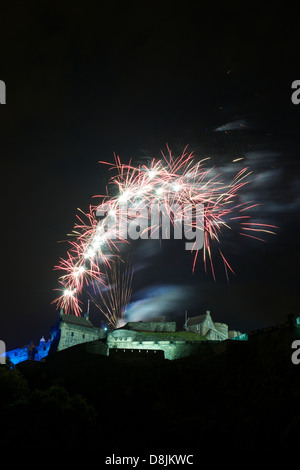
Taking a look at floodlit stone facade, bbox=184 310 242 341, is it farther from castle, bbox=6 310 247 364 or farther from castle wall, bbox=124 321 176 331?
castle wall, bbox=124 321 176 331

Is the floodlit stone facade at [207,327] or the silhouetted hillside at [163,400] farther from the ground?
the floodlit stone facade at [207,327]

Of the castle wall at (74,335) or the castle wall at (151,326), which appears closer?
the castle wall at (74,335)

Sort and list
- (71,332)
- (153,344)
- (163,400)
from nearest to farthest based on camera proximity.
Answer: (163,400)
(153,344)
(71,332)

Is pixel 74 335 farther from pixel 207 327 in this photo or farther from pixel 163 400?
pixel 163 400

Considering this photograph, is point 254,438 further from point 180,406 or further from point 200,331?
Answer: point 200,331

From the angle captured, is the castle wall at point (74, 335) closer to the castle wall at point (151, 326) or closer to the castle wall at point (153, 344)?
the castle wall at point (151, 326)

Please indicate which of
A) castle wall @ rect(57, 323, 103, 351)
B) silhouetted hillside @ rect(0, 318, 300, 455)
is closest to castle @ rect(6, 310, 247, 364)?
castle wall @ rect(57, 323, 103, 351)

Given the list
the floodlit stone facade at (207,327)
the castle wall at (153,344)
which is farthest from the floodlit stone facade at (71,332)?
the floodlit stone facade at (207,327)

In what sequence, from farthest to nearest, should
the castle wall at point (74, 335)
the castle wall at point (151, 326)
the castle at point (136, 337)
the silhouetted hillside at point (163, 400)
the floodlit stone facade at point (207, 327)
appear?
1. the floodlit stone facade at point (207, 327)
2. the castle wall at point (151, 326)
3. the castle wall at point (74, 335)
4. the castle at point (136, 337)
5. the silhouetted hillside at point (163, 400)

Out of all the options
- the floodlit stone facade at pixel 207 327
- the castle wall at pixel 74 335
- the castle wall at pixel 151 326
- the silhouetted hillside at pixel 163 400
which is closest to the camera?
the silhouetted hillside at pixel 163 400

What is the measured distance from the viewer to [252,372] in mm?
46438

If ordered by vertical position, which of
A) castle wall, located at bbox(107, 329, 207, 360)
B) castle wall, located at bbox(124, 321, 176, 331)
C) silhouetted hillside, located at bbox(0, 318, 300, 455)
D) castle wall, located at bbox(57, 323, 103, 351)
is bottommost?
silhouetted hillside, located at bbox(0, 318, 300, 455)

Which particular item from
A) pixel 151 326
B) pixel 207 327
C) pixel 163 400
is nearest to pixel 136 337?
pixel 151 326
